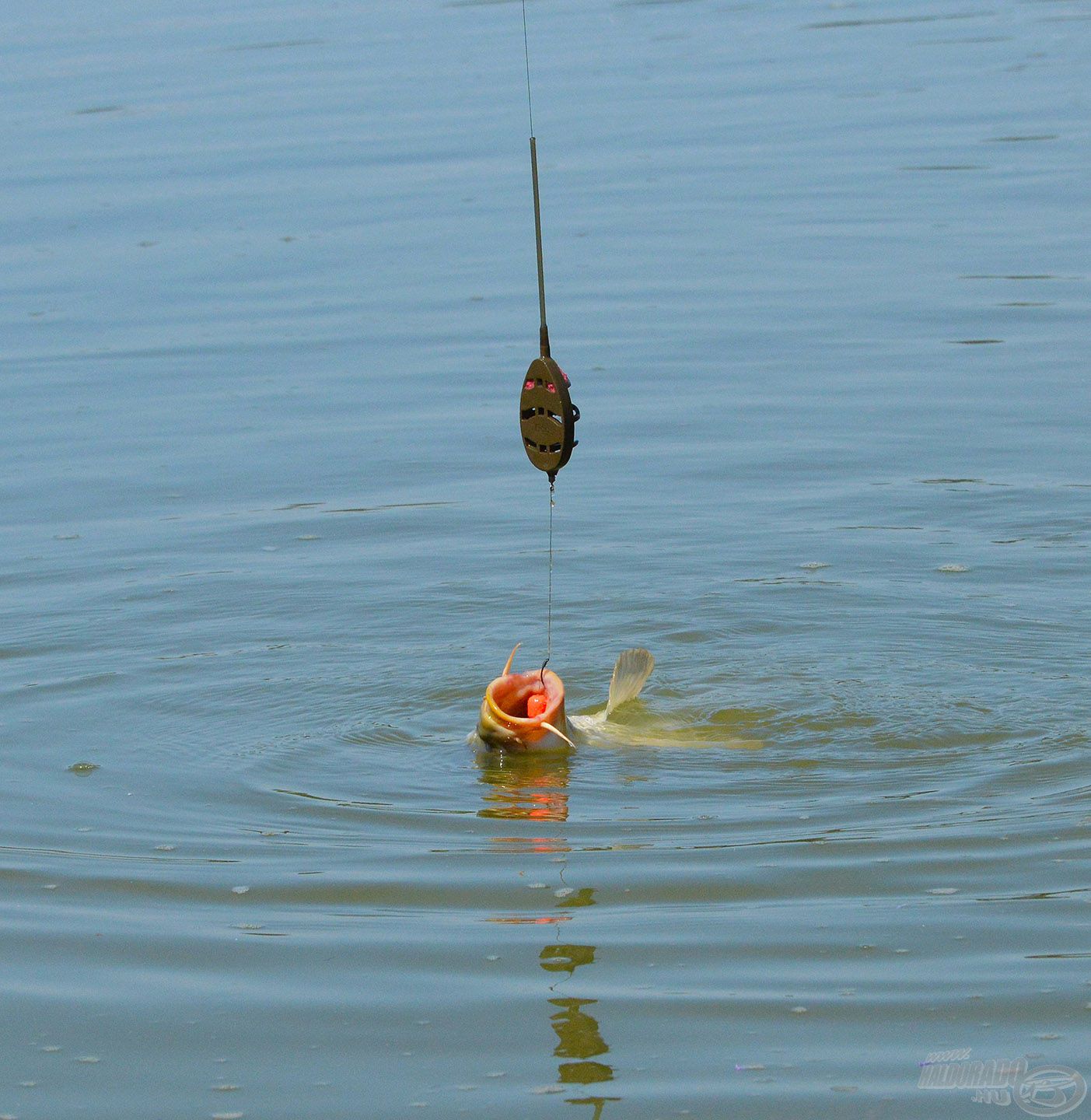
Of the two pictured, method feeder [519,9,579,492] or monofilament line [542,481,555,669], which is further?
monofilament line [542,481,555,669]

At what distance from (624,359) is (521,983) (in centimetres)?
847

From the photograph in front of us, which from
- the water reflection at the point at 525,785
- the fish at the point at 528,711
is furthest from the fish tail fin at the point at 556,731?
the water reflection at the point at 525,785

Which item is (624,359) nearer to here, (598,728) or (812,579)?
(812,579)

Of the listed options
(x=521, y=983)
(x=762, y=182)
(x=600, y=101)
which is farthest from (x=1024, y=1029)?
(x=600, y=101)

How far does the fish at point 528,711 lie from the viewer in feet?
23.5

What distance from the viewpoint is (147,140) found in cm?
2220

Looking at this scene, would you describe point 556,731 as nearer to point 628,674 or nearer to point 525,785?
point 525,785

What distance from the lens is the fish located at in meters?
7.16

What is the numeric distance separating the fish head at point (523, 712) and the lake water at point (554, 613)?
194 mm

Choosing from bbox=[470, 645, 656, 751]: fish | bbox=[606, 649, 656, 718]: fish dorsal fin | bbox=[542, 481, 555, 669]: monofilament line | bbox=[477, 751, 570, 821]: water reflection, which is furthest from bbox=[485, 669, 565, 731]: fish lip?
bbox=[542, 481, 555, 669]: monofilament line

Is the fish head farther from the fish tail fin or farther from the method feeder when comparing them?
the method feeder

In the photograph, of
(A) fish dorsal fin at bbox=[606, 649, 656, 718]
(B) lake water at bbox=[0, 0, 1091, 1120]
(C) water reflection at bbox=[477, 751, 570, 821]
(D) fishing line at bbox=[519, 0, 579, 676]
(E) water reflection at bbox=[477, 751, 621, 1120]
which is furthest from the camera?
(A) fish dorsal fin at bbox=[606, 649, 656, 718]

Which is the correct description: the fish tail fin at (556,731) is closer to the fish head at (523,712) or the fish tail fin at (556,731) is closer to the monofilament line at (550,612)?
the fish head at (523,712)

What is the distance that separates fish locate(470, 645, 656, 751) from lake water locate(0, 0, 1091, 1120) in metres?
0.18
